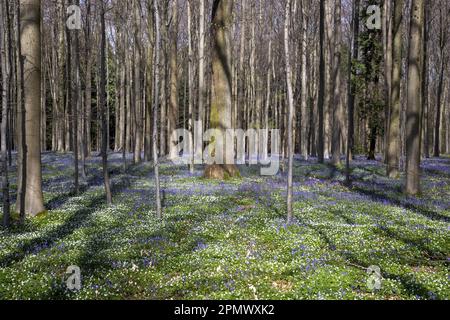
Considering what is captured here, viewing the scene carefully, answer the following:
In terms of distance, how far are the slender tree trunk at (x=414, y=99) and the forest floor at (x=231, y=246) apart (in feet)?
4.61

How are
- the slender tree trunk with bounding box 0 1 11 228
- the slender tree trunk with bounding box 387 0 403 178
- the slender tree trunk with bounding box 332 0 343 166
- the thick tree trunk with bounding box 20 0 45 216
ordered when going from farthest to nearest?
the slender tree trunk with bounding box 332 0 343 166, the slender tree trunk with bounding box 387 0 403 178, the thick tree trunk with bounding box 20 0 45 216, the slender tree trunk with bounding box 0 1 11 228

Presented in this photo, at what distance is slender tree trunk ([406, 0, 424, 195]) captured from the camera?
717 inches

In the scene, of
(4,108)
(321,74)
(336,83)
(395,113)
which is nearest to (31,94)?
(4,108)

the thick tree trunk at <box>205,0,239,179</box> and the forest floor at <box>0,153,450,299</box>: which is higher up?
the thick tree trunk at <box>205,0,239,179</box>

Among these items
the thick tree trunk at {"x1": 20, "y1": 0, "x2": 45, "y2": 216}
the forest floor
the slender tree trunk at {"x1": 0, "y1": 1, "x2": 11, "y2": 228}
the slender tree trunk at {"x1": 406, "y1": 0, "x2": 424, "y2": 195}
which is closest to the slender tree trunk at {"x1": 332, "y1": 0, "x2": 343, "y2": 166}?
the slender tree trunk at {"x1": 406, "y1": 0, "x2": 424, "y2": 195}

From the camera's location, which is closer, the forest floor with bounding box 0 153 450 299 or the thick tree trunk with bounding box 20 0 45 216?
the forest floor with bounding box 0 153 450 299

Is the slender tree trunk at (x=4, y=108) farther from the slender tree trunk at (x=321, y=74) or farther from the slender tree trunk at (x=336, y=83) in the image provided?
the slender tree trunk at (x=321, y=74)

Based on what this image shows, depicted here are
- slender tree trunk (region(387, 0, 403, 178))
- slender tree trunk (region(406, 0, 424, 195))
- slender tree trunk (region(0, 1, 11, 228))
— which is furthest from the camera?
slender tree trunk (region(387, 0, 403, 178))

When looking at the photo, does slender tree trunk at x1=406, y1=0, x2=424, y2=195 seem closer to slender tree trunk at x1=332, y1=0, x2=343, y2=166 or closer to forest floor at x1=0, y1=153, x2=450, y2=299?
forest floor at x1=0, y1=153, x2=450, y2=299

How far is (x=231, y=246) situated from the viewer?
10664mm

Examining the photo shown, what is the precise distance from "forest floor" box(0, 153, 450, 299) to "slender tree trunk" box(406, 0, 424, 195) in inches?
55.3
